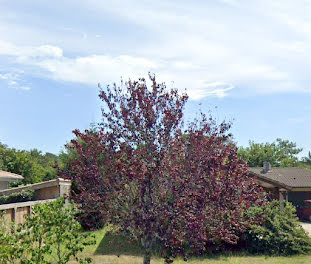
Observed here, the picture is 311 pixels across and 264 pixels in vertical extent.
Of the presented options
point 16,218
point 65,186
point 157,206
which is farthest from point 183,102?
point 65,186

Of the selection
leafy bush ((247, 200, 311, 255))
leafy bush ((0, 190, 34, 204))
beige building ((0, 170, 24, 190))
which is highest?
beige building ((0, 170, 24, 190))

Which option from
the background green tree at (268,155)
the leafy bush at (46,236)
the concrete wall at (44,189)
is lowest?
the leafy bush at (46,236)

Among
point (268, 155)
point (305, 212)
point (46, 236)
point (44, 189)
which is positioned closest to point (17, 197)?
point (44, 189)

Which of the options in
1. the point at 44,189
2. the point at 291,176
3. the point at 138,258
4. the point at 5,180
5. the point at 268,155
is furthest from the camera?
the point at 268,155

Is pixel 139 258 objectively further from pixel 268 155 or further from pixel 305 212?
pixel 268 155

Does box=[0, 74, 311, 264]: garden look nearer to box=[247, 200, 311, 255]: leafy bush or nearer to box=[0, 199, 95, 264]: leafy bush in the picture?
box=[0, 199, 95, 264]: leafy bush

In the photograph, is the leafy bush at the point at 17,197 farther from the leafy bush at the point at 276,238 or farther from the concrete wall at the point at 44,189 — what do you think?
the leafy bush at the point at 276,238

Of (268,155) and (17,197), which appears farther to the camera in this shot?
(268,155)

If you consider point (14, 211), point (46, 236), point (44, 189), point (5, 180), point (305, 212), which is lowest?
point (305, 212)

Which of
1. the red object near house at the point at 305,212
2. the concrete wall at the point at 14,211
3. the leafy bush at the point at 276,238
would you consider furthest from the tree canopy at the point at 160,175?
the red object near house at the point at 305,212

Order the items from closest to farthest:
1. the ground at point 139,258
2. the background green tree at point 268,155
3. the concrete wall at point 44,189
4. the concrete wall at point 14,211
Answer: the concrete wall at point 14,211 < the ground at point 139,258 < the concrete wall at point 44,189 < the background green tree at point 268,155

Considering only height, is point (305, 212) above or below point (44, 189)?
below

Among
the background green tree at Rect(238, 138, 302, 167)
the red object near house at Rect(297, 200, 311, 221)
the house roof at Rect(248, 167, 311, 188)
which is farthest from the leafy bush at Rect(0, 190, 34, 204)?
the background green tree at Rect(238, 138, 302, 167)

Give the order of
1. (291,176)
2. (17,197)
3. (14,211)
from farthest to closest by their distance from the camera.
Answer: (291,176)
(17,197)
(14,211)
